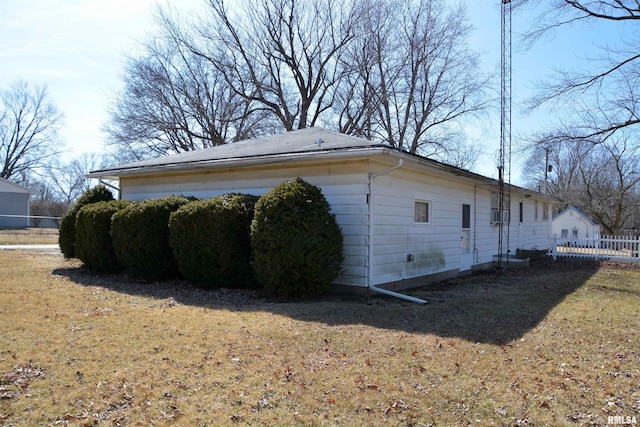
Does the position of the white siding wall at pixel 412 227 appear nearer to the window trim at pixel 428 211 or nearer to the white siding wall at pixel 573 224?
the window trim at pixel 428 211

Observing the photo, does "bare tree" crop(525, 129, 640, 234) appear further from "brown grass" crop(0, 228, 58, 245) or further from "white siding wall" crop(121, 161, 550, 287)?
"brown grass" crop(0, 228, 58, 245)

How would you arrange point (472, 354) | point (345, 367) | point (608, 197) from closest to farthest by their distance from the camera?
point (345, 367)
point (472, 354)
point (608, 197)

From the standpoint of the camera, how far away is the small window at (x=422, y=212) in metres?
9.96

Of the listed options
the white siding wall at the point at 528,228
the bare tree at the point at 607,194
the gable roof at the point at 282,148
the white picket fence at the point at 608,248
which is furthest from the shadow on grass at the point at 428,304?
the bare tree at the point at 607,194

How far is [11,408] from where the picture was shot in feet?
10.9

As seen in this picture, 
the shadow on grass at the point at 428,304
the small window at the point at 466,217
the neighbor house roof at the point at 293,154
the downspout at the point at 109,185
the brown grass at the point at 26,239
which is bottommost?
the shadow on grass at the point at 428,304

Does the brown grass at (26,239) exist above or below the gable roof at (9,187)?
below

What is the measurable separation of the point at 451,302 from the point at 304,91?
2032 centimetres

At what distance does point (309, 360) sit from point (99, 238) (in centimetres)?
741

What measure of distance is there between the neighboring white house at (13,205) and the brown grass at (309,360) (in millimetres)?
28553

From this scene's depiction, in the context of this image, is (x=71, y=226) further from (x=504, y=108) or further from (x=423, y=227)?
(x=504, y=108)

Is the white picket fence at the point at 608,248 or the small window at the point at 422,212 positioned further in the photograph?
the white picket fence at the point at 608,248

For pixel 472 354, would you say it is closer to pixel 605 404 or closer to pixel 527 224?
pixel 605 404

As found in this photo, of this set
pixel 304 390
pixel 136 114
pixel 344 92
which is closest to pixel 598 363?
pixel 304 390
